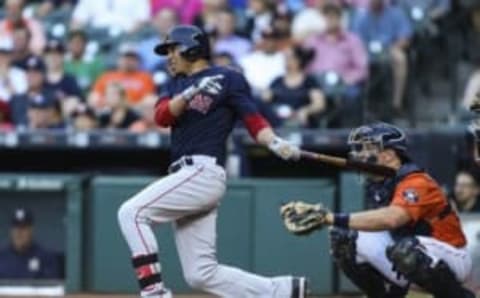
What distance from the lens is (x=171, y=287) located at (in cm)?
1129

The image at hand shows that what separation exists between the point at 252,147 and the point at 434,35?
8.98 ft

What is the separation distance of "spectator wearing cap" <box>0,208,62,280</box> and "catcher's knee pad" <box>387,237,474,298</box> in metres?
4.34

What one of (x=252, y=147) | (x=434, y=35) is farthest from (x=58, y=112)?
(x=434, y=35)

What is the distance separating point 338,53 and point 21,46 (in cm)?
291

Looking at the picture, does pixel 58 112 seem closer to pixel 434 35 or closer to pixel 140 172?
pixel 140 172

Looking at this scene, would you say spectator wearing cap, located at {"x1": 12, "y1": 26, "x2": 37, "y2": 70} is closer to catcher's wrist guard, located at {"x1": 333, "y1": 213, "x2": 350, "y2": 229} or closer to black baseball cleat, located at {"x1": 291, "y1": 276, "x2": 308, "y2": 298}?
black baseball cleat, located at {"x1": 291, "y1": 276, "x2": 308, "y2": 298}

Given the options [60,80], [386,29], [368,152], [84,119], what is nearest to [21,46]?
[60,80]

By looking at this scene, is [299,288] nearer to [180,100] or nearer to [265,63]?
[180,100]

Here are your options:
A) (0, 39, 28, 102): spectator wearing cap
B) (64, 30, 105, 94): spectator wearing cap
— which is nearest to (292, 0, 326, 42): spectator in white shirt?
(64, 30, 105, 94): spectator wearing cap

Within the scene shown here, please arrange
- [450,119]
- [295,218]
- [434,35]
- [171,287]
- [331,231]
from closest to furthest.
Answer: [295,218], [331,231], [171,287], [450,119], [434,35]

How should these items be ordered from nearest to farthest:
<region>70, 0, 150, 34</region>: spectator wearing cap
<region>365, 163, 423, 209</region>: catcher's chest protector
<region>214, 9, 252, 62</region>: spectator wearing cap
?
<region>365, 163, 423, 209</region>: catcher's chest protector → <region>214, 9, 252, 62</region>: spectator wearing cap → <region>70, 0, 150, 34</region>: spectator wearing cap

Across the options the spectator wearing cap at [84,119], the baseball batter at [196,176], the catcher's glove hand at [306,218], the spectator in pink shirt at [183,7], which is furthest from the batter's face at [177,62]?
the spectator in pink shirt at [183,7]

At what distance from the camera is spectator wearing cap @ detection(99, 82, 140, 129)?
40.5 feet

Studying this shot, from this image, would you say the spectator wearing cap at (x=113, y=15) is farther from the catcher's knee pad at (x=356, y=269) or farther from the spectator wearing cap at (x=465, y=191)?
the catcher's knee pad at (x=356, y=269)
